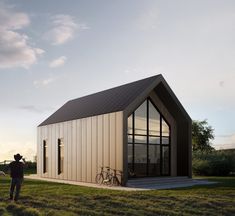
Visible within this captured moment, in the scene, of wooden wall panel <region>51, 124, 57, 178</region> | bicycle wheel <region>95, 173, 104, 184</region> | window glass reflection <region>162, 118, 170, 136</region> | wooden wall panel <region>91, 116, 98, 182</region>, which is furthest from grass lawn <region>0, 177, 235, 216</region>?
wooden wall panel <region>51, 124, 57, 178</region>

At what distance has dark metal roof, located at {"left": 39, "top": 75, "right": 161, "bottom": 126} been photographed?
67.3 feet

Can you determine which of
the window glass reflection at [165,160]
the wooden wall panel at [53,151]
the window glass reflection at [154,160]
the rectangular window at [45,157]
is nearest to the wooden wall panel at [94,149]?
the window glass reflection at [154,160]

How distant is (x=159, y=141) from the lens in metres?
22.6

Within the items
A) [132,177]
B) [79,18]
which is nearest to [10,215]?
[79,18]

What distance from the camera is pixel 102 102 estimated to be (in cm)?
2317

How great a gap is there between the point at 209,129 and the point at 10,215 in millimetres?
42577

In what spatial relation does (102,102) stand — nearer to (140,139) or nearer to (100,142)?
(100,142)

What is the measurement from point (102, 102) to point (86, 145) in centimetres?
277

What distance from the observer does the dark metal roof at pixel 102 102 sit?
67.3 feet

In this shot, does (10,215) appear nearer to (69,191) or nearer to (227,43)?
(69,191)

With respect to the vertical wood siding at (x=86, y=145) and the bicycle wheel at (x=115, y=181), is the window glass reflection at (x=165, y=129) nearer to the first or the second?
the vertical wood siding at (x=86, y=145)

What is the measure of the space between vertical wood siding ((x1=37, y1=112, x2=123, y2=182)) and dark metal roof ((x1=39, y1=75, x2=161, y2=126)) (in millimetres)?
466

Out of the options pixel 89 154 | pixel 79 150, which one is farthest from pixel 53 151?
pixel 89 154

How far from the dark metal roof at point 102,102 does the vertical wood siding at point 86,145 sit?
1.53 ft
